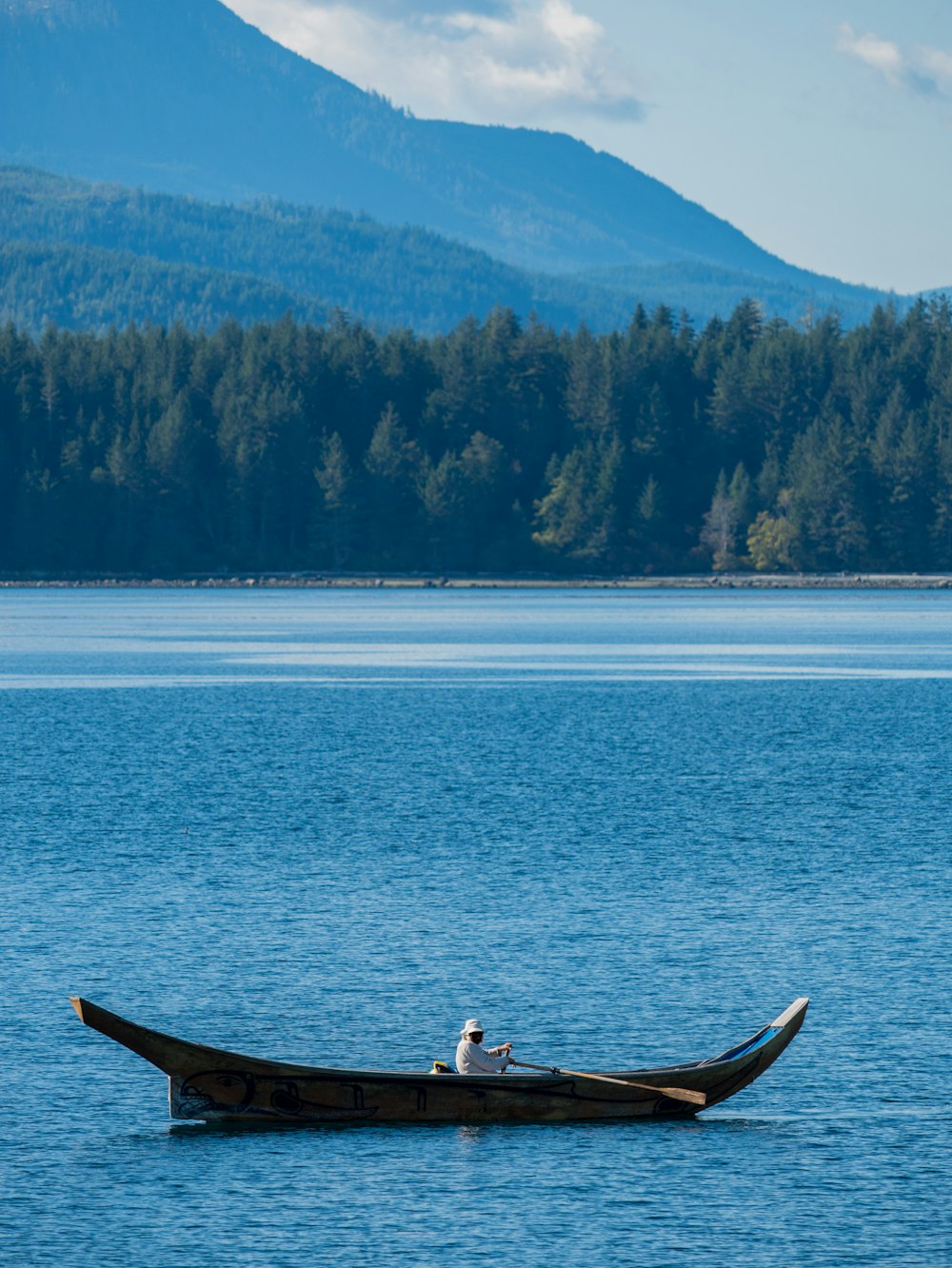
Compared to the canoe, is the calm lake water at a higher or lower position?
lower

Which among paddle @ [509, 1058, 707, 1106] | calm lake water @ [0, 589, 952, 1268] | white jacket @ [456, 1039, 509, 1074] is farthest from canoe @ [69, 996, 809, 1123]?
calm lake water @ [0, 589, 952, 1268]

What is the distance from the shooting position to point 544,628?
18162 centimetres

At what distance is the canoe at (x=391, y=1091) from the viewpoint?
27.4 metres

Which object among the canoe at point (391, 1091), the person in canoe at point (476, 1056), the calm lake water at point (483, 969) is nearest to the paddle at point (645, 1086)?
the canoe at point (391, 1091)

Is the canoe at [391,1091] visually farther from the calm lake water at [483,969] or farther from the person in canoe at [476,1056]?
the calm lake water at [483,969]

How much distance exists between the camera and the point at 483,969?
3762 cm

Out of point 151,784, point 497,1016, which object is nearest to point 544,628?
point 151,784

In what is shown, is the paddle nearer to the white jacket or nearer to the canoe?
the canoe

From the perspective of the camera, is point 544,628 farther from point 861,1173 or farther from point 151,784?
point 861,1173

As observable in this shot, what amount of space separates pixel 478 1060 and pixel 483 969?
984 centimetres

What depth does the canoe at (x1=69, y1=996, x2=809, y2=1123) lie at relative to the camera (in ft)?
89.9

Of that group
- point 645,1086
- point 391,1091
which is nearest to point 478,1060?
point 391,1091

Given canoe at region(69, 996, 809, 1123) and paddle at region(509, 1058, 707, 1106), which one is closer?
canoe at region(69, 996, 809, 1123)

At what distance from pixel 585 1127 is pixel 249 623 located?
161m
